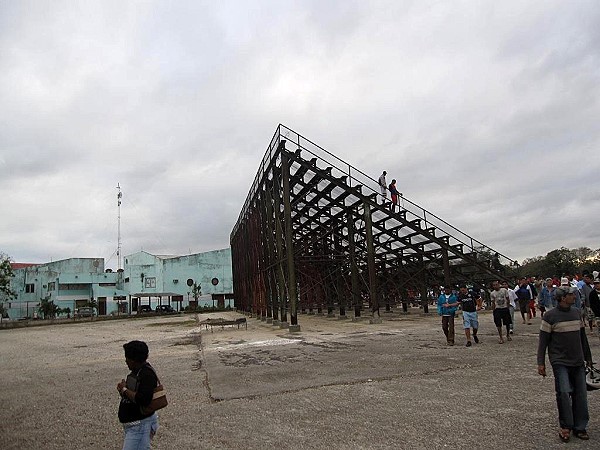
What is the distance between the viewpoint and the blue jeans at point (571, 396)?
15.9 feet

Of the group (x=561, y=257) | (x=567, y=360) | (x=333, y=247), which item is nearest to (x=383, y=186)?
(x=333, y=247)

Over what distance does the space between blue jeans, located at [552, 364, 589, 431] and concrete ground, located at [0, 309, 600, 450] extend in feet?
0.62

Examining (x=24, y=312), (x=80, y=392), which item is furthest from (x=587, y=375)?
(x=24, y=312)

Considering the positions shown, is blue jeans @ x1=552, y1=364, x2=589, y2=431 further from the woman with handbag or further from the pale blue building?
the pale blue building

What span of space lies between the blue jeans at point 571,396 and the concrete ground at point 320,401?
0.62 ft

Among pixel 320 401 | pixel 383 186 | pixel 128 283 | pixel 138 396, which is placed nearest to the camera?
pixel 138 396

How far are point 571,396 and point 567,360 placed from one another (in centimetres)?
41

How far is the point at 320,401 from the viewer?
22.9ft

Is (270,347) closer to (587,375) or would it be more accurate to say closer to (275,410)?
(275,410)

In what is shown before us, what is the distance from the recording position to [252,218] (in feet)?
97.9

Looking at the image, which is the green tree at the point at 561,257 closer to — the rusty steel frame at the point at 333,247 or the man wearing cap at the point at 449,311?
the rusty steel frame at the point at 333,247

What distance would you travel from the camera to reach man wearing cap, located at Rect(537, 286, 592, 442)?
487cm

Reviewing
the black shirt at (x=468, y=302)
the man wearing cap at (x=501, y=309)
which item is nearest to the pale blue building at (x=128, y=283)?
the black shirt at (x=468, y=302)

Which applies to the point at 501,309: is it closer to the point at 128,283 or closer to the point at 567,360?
the point at 567,360
